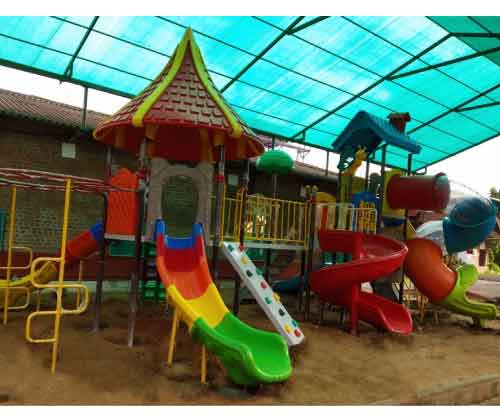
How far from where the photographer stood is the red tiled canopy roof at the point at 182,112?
7281 millimetres

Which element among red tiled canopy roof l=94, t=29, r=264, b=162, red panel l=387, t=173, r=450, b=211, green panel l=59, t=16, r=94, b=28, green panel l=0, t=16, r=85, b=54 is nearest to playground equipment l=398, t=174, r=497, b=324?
red panel l=387, t=173, r=450, b=211

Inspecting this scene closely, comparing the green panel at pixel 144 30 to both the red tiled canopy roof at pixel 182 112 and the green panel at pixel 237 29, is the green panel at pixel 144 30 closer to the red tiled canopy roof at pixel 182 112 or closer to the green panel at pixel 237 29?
the green panel at pixel 237 29

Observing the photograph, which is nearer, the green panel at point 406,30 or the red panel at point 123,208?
the red panel at point 123,208

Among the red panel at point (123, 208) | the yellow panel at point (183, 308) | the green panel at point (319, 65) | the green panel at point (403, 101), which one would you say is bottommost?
the yellow panel at point (183, 308)

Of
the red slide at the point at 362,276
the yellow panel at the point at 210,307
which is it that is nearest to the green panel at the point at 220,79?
the red slide at the point at 362,276

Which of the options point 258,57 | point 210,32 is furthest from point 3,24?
point 258,57

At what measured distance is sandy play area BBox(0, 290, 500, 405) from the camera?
17.6ft

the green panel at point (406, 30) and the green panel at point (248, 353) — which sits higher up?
the green panel at point (406, 30)

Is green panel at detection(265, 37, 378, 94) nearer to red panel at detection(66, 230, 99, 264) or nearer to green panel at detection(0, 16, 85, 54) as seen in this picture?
green panel at detection(0, 16, 85, 54)

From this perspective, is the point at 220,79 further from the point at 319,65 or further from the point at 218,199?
the point at 218,199

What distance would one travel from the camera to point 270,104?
Result: 13.5m

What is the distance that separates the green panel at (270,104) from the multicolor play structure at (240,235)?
7.18ft

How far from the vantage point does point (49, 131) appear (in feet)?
37.8

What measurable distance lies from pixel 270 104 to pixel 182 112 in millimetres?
6538
